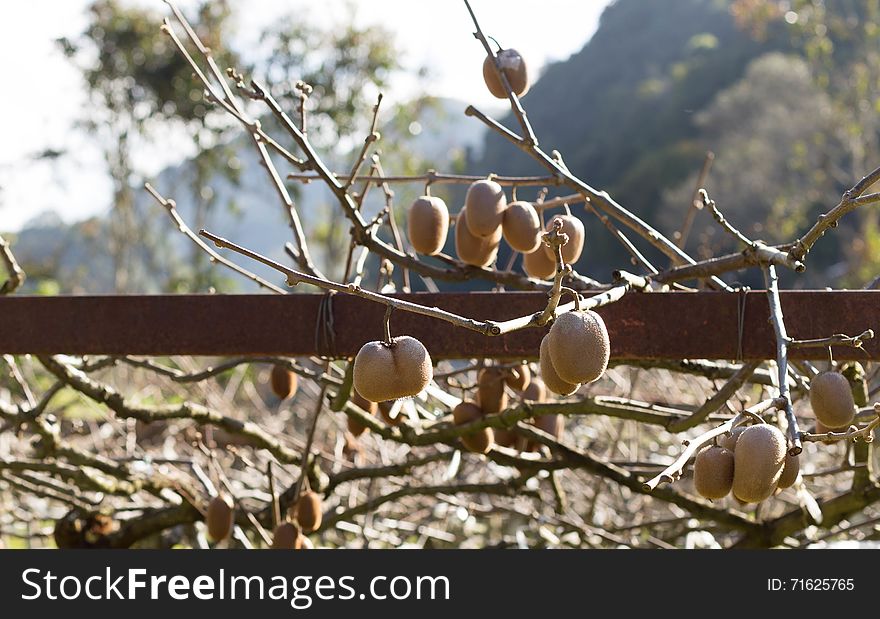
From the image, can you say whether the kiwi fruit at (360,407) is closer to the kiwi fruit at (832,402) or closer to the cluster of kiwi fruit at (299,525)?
the cluster of kiwi fruit at (299,525)

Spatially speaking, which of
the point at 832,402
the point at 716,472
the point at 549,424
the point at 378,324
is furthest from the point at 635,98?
the point at 716,472

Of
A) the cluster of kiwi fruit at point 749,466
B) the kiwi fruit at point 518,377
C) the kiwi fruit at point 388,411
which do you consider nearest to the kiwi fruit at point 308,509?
the kiwi fruit at point 388,411

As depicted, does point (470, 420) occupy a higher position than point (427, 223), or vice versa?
point (427, 223)

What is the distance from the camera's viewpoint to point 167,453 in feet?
6.29

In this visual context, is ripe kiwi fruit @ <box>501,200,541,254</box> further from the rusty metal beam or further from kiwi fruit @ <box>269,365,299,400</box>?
kiwi fruit @ <box>269,365,299,400</box>

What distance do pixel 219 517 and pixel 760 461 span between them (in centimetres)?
84

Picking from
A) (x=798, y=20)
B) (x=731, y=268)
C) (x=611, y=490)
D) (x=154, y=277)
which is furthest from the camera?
(x=154, y=277)

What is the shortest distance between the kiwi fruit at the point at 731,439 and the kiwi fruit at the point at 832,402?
0.31 feet

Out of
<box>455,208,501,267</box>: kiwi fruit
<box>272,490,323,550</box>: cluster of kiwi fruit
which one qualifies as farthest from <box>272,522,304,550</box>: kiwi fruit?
<box>455,208,501,267</box>: kiwi fruit

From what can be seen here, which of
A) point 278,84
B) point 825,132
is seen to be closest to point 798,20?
point 825,132

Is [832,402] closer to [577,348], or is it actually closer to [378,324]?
[577,348]

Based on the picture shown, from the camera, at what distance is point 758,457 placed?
1.88ft

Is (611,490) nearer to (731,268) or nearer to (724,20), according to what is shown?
(731,268)
